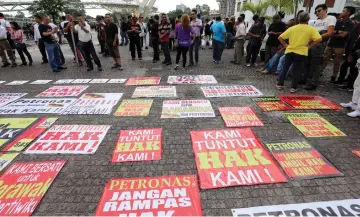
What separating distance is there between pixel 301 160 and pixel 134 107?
331 centimetres

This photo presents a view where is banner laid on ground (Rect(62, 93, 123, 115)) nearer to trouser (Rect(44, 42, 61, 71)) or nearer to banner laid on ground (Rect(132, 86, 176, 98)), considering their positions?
banner laid on ground (Rect(132, 86, 176, 98))

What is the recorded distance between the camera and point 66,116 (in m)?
4.38

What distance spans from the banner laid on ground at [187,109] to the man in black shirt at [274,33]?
423cm

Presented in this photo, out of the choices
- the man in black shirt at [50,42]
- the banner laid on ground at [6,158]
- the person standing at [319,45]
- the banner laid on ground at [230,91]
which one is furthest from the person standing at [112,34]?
the person standing at [319,45]

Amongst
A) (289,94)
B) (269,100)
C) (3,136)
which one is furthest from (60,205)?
(289,94)

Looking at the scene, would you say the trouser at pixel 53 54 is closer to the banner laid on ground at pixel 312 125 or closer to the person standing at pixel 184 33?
the person standing at pixel 184 33

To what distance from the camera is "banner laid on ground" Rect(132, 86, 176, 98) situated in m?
5.50

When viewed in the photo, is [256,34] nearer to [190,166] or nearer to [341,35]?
[341,35]

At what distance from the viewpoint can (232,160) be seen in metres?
2.96

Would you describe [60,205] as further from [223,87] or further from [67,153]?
[223,87]

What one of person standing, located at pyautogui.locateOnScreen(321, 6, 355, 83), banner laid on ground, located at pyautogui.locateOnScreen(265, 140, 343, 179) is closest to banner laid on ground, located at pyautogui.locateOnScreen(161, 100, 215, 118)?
banner laid on ground, located at pyautogui.locateOnScreen(265, 140, 343, 179)

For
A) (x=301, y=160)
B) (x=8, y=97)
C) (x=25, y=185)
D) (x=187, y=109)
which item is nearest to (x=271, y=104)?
(x=187, y=109)

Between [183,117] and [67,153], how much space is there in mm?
2094

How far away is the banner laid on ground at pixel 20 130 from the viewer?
134 inches
